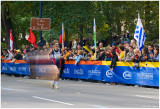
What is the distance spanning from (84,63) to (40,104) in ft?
36.8

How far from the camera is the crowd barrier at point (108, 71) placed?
57.3 ft

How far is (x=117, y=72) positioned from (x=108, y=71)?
29.5 inches

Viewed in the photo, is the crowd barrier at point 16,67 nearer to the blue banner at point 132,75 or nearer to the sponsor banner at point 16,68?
the sponsor banner at point 16,68

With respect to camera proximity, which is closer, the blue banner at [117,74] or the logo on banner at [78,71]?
the blue banner at [117,74]

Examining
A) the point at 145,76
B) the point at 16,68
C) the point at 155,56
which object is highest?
the point at 155,56

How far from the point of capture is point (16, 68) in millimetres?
28078

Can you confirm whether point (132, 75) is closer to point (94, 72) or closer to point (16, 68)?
point (94, 72)

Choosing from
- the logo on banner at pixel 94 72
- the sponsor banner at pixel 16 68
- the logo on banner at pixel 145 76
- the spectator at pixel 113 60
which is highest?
the spectator at pixel 113 60

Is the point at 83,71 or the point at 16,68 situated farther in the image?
the point at 16,68

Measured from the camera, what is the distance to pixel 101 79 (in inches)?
812

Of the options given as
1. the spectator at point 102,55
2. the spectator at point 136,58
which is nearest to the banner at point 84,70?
the spectator at point 102,55

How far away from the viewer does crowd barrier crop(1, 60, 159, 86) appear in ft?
57.3

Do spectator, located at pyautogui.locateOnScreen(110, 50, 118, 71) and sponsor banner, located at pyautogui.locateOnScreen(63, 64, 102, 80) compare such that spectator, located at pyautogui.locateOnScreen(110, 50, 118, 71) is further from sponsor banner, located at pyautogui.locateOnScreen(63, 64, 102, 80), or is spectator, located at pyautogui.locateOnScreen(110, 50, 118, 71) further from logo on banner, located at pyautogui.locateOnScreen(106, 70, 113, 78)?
sponsor banner, located at pyautogui.locateOnScreen(63, 64, 102, 80)

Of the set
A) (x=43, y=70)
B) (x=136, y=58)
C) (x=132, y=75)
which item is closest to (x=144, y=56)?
(x=136, y=58)
